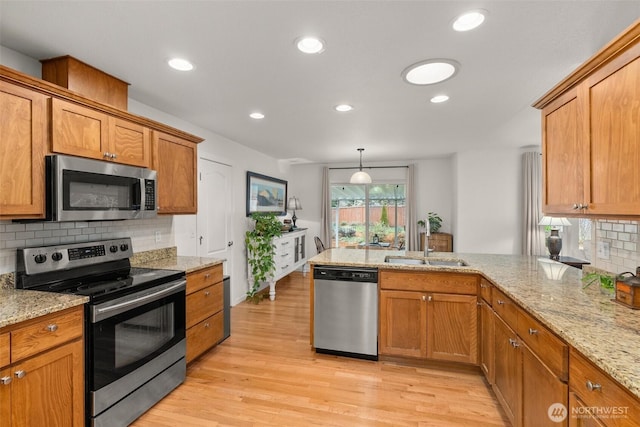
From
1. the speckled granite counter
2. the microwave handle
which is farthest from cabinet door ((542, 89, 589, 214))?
A: the microwave handle

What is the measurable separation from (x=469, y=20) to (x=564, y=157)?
980 millimetres

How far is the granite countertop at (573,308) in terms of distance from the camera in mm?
1050

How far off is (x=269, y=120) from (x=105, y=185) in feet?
6.03

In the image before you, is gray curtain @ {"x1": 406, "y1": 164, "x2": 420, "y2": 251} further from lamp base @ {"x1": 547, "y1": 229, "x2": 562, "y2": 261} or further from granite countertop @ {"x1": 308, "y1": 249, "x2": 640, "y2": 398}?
granite countertop @ {"x1": 308, "y1": 249, "x2": 640, "y2": 398}

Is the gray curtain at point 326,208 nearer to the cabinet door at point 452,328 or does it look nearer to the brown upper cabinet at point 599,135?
the cabinet door at point 452,328

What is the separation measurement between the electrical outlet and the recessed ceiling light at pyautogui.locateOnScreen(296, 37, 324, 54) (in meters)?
2.32

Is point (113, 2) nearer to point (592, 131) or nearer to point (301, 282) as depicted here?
point (592, 131)

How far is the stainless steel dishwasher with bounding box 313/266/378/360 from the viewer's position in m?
2.84

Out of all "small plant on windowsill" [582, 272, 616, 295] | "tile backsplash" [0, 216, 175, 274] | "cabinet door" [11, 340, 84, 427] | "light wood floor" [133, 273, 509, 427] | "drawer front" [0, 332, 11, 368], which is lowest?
"light wood floor" [133, 273, 509, 427]

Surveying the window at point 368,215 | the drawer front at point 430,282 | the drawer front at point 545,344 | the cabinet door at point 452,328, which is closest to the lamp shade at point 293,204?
the window at point 368,215

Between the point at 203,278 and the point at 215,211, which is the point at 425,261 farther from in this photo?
Result: the point at 215,211

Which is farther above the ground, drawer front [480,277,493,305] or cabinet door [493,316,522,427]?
drawer front [480,277,493,305]

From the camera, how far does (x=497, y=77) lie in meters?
2.38

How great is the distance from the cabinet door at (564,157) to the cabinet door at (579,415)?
100 cm
